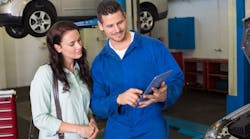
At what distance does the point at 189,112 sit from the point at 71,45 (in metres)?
5.04

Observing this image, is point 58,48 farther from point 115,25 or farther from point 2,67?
point 2,67

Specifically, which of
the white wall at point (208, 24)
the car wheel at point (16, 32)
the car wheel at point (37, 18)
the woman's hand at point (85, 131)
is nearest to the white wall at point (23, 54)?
the white wall at point (208, 24)

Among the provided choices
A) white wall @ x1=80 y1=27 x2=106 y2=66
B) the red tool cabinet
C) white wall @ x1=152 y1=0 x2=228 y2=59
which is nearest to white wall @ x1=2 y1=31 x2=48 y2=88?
white wall @ x1=80 y1=27 x2=106 y2=66

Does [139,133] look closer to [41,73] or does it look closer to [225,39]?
[41,73]

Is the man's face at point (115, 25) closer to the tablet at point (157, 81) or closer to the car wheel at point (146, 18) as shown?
the tablet at point (157, 81)

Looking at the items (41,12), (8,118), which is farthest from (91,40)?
(8,118)

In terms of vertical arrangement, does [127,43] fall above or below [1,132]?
above

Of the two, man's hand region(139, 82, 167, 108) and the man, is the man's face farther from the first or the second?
man's hand region(139, 82, 167, 108)

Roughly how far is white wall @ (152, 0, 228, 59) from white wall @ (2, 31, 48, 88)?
167 inches

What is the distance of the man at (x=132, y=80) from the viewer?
1.79 m

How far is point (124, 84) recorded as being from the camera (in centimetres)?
181

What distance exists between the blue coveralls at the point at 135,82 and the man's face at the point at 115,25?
0.34 ft

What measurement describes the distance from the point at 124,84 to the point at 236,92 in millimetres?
3188

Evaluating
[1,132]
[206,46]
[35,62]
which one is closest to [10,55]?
[35,62]
